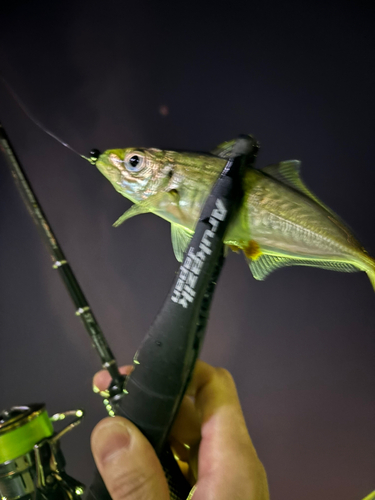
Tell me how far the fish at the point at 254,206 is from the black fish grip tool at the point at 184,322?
0.7 inches

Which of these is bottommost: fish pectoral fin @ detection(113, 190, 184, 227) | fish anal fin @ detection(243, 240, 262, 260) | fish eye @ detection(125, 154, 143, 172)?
fish anal fin @ detection(243, 240, 262, 260)

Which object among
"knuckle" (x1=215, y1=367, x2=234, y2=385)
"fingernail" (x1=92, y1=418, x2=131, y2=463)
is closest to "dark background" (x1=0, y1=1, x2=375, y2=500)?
"knuckle" (x1=215, y1=367, x2=234, y2=385)

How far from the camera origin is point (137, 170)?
0.45 metres

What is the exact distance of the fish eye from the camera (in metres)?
0.45

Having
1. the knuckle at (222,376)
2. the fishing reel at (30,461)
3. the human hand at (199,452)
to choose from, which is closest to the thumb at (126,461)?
the human hand at (199,452)

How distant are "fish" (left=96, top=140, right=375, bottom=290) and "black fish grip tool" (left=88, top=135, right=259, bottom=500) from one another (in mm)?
17

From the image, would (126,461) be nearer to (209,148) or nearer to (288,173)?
(288,173)

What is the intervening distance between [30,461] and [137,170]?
1.46 ft

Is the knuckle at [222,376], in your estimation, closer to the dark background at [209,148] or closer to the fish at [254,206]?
the dark background at [209,148]

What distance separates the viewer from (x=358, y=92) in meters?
0.71

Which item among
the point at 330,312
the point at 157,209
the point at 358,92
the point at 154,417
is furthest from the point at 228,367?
the point at 358,92

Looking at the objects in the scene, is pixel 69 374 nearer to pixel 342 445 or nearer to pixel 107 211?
pixel 107 211

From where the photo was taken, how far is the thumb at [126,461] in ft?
1.44

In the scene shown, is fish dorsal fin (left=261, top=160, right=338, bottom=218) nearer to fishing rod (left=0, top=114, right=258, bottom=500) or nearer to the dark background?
fishing rod (left=0, top=114, right=258, bottom=500)
